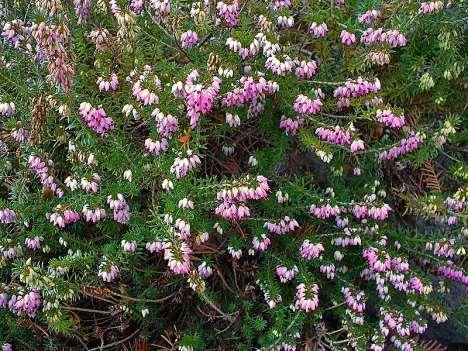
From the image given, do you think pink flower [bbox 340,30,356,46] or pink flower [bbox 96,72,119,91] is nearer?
pink flower [bbox 96,72,119,91]

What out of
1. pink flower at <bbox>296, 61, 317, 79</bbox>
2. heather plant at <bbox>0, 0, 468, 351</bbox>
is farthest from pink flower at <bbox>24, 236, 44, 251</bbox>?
pink flower at <bbox>296, 61, 317, 79</bbox>

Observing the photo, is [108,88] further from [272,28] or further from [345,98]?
[345,98]

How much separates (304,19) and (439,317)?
183cm

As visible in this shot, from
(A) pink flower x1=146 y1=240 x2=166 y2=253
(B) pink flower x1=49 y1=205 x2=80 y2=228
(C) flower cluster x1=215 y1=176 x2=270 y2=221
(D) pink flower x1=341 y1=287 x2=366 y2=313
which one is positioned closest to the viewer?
(C) flower cluster x1=215 y1=176 x2=270 y2=221

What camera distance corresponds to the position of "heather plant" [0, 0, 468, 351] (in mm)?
3145

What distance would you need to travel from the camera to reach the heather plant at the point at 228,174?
3.14 m

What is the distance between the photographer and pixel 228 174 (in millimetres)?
3783

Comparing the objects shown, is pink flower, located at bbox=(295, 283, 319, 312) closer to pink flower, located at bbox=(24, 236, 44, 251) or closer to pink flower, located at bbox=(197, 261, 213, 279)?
pink flower, located at bbox=(197, 261, 213, 279)

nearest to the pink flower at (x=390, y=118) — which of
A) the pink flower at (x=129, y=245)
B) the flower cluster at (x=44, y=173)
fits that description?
the pink flower at (x=129, y=245)

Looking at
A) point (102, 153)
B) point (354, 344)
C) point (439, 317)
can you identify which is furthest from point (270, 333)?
point (102, 153)

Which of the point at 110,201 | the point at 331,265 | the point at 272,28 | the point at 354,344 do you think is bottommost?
the point at 354,344

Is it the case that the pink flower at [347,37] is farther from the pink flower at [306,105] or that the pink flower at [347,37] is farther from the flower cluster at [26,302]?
the flower cluster at [26,302]

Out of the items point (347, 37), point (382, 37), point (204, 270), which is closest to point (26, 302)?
point (204, 270)

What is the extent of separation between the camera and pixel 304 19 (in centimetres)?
354
